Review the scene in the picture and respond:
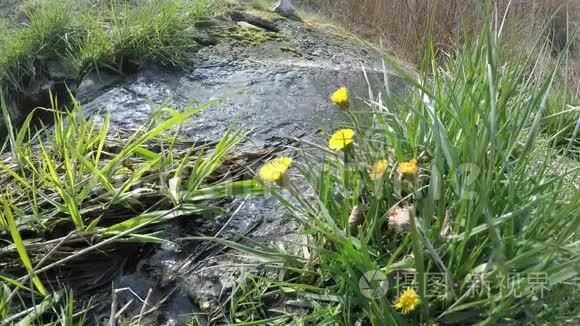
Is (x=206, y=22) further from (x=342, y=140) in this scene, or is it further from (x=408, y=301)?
(x=408, y=301)

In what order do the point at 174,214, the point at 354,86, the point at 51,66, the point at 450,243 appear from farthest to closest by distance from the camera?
the point at 51,66 → the point at 354,86 → the point at 174,214 → the point at 450,243

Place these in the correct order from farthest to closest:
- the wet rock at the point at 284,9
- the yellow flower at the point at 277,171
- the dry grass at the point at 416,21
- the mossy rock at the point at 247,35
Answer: the dry grass at the point at 416,21 → the wet rock at the point at 284,9 → the mossy rock at the point at 247,35 → the yellow flower at the point at 277,171

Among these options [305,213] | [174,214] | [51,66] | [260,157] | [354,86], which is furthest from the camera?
[51,66]

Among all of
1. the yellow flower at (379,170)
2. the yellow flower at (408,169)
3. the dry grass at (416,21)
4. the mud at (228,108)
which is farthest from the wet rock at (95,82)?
the dry grass at (416,21)

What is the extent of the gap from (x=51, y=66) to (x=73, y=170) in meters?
1.42

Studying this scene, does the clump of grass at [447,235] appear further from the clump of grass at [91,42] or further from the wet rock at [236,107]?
the clump of grass at [91,42]

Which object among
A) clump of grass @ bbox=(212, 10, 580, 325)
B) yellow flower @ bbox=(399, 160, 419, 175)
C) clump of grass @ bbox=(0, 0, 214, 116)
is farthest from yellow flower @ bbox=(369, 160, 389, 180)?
clump of grass @ bbox=(0, 0, 214, 116)

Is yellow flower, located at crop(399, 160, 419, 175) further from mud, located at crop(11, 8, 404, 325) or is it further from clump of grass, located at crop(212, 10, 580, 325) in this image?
mud, located at crop(11, 8, 404, 325)

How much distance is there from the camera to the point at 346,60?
119 inches

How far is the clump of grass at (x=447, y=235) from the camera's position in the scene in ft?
3.52

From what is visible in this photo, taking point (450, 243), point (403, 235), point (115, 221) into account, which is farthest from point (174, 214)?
point (450, 243)

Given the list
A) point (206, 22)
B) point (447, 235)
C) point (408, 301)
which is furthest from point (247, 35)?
point (408, 301)

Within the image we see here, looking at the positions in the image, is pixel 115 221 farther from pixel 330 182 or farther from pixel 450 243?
pixel 450 243

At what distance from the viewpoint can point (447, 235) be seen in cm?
119
